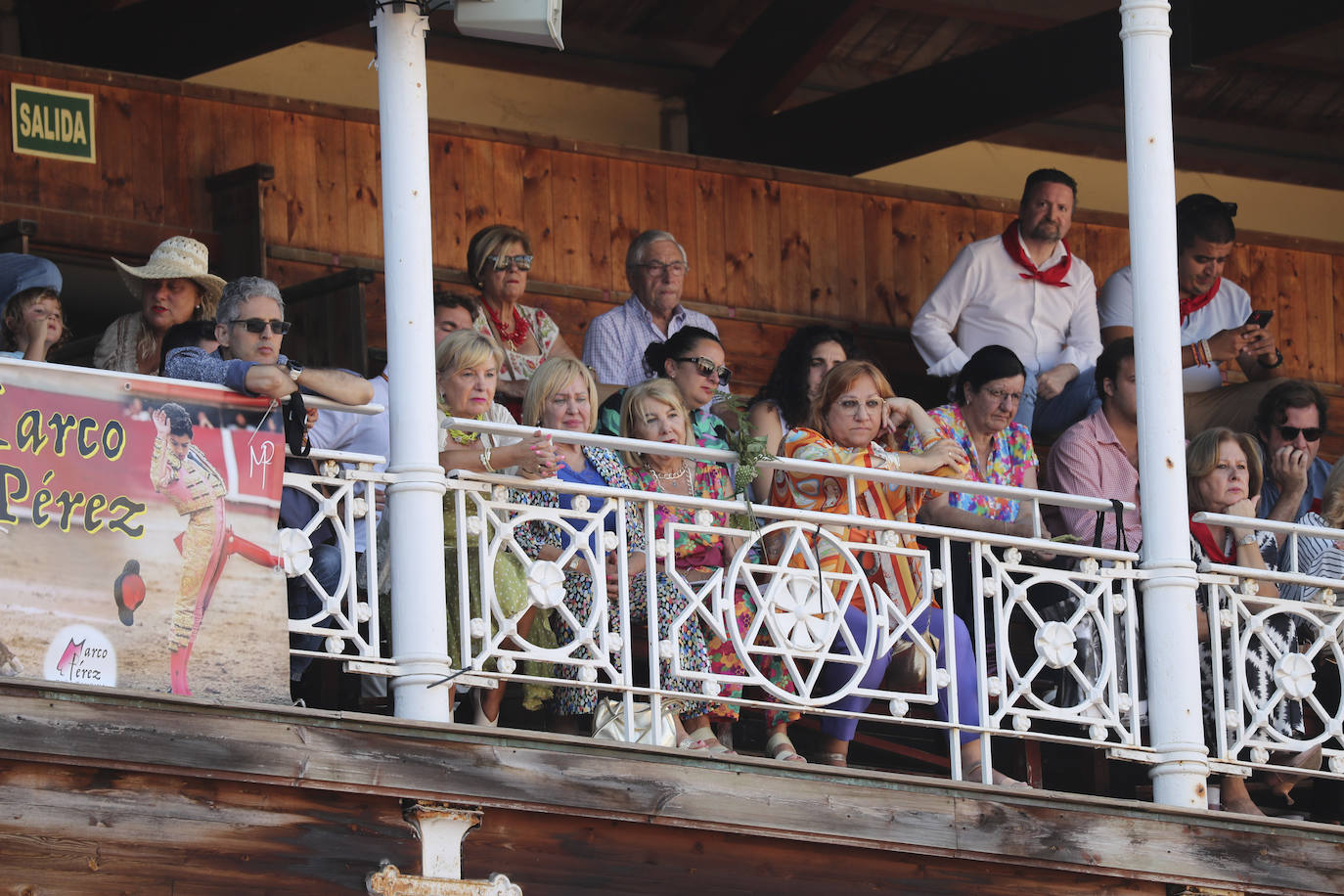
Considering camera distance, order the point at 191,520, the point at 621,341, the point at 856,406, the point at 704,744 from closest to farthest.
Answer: the point at 191,520, the point at 704,744, the point at 856,406, the point at 621,341

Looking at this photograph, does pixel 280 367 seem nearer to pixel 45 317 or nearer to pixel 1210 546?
pixel 45 317

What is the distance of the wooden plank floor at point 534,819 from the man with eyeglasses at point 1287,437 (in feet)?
6.71

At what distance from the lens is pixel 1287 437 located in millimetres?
9344

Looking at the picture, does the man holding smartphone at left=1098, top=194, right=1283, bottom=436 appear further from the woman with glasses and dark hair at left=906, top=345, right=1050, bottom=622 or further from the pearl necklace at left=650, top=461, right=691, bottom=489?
the pearl necklace at left=650, top=461, right=691, bottom=489

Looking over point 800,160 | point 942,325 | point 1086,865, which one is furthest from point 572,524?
point 800,160

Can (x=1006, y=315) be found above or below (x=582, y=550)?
above

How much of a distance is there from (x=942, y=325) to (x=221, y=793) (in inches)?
210

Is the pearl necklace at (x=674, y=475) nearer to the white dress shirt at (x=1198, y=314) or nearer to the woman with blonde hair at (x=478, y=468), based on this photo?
the woman with blonde hair at (x=478, y=468)

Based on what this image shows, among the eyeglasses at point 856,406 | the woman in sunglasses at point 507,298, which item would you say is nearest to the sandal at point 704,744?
the eyeglasses at point 856,406

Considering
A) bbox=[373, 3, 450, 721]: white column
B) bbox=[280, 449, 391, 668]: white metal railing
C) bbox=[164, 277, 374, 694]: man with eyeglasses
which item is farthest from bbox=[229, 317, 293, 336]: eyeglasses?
bbox=[280, 449, 391, 668]: white metal railing

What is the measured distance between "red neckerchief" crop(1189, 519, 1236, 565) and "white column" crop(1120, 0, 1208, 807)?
80cm

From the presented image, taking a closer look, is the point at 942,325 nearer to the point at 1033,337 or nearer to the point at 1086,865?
the point at 1033,337

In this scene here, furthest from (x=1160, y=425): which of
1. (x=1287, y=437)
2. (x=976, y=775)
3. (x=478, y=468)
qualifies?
(x=478, y=468)

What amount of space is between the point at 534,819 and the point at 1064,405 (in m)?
4.47
